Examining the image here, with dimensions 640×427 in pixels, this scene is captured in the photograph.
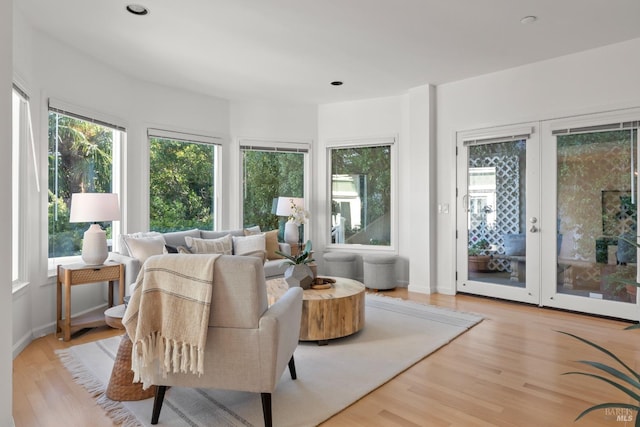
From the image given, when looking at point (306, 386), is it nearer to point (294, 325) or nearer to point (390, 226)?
point (294, 325)

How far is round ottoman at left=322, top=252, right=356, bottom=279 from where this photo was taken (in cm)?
558

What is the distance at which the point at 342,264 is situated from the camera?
5.59 meters

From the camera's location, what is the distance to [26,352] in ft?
10.0

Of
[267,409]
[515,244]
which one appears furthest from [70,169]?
[515,244]

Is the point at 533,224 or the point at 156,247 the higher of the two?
the point at 533,224

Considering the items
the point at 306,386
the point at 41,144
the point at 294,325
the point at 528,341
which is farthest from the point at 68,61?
the point at 528,341

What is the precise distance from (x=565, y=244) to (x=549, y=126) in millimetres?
1315

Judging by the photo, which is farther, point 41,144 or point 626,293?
point 626,293

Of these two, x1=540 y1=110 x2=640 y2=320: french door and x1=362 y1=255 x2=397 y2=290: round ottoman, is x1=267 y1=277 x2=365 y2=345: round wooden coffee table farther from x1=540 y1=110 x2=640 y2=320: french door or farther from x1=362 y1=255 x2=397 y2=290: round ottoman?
x1=540 y1=110 x2=640 y2=320: french door

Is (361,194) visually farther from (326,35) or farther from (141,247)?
(141,247)

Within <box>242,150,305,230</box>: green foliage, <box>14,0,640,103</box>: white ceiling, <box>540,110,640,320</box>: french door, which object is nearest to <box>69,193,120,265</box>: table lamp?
<box>14,0,640,103</box>: white ceiling

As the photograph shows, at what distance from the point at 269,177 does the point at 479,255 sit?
3.23 m

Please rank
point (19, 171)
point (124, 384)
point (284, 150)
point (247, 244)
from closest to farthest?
point (124, 384)
point (19, 171)
point (247, 244)
point (284, 150)

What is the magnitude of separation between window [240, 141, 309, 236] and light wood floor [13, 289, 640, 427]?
280cm
